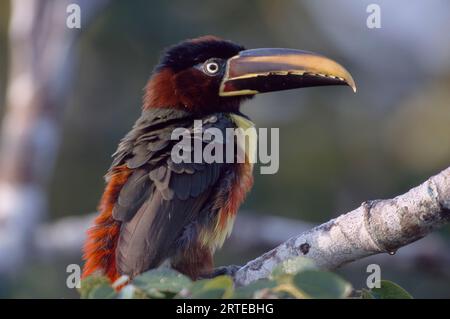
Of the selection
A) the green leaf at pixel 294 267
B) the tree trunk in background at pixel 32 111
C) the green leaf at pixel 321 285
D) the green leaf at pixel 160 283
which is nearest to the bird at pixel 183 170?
the green leaf at pixel 160 283

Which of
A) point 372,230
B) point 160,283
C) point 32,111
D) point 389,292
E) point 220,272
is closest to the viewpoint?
point 160,283

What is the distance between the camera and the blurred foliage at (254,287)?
285cm

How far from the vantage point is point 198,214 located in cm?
479

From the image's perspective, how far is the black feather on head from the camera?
18.3 feet

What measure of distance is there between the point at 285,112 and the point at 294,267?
26.0 ft

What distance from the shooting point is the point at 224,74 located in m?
5.58

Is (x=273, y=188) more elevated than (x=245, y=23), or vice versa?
(x=245, y=23)

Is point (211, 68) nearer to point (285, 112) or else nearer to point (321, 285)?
point (321, 285)

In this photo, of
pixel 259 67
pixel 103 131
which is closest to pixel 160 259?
pixel 259 67

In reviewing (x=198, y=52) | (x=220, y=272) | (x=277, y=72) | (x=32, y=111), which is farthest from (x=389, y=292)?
(x=32, y=111)

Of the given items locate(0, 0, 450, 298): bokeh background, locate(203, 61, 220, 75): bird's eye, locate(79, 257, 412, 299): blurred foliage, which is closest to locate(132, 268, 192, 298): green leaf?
locate(79, 257, 412, 299): blurred foliage

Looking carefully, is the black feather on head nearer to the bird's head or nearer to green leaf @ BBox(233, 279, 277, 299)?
the bird's head
